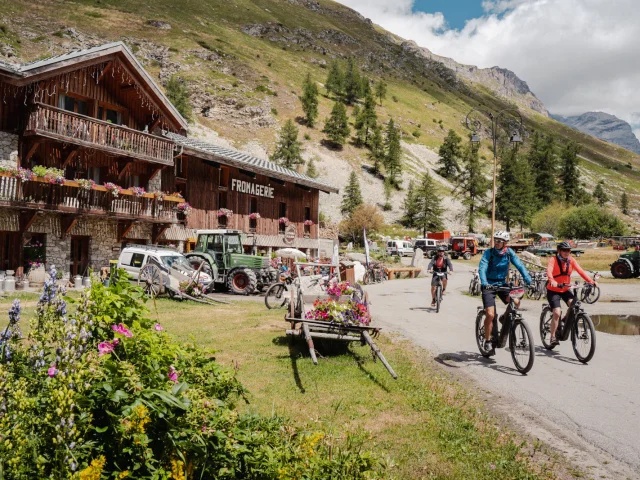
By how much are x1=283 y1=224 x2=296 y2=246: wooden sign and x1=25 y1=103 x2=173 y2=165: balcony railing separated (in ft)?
38.8

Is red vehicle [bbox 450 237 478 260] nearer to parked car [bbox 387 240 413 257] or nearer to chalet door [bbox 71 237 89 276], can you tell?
parked car [bbox 387 240 413 257]

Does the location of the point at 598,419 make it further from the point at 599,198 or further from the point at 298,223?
the point at 599,198

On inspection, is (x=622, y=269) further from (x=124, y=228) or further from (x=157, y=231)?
(x=124, y=228)

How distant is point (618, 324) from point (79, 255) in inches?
832

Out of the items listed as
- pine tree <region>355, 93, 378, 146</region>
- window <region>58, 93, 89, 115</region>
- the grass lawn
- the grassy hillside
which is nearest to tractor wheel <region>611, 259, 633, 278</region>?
the grass lawn

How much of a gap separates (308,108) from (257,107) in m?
11.3

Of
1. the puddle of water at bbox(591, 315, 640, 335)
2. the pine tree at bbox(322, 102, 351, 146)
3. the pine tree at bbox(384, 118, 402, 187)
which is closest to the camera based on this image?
the puddle of water at bbox(591, 315, 640, 335)

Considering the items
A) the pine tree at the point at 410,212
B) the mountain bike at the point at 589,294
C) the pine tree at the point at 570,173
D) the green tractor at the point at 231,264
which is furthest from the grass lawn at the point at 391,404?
the pine tree at the point at 570,173

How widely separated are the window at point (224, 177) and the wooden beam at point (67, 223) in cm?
1122

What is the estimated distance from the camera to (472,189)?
8862 centimetres

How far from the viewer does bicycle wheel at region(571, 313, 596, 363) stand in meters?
8.22

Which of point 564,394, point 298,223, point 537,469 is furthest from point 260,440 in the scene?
point 298,223

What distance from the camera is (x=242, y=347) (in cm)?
918

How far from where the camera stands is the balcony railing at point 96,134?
18.9 meters
